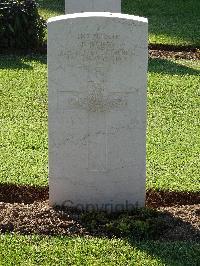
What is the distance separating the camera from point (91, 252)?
5.75 meters

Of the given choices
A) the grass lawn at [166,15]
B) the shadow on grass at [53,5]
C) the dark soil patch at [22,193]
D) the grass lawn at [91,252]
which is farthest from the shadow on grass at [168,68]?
the grass lawn at [91,252]

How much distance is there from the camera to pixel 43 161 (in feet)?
25.7

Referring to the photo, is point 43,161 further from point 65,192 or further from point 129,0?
point 129,0

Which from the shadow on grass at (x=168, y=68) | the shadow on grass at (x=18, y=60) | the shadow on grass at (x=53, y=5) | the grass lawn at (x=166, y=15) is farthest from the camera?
the shadow on grass at (x=53, y=5)

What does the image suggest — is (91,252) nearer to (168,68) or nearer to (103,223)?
(103,223)

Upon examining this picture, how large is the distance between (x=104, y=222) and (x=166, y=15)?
1311 cm

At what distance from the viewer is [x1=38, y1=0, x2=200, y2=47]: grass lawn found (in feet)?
51.0

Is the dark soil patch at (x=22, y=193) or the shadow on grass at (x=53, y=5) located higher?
the shadow on grass at (x=53, y=5)

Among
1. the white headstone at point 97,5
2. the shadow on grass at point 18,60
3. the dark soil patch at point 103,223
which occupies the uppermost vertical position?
the white headstone at point 97,5

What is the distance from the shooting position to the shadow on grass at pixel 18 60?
12633mm

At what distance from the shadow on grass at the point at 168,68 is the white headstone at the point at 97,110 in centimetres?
611

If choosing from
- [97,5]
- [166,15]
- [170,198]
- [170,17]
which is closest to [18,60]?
[97,5]

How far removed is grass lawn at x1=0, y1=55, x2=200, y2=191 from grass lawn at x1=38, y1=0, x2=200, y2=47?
2.24 m

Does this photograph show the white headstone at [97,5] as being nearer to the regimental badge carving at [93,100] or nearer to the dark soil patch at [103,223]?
the regimental badge carving at [93,100]
